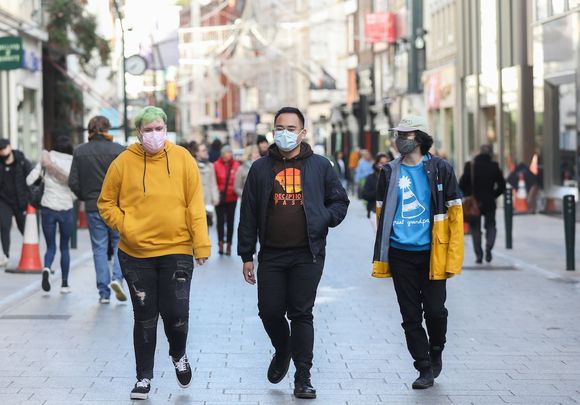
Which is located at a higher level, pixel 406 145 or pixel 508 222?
pixel 406 145

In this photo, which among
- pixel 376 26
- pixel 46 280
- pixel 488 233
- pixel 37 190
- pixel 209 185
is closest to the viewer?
pixel 46 280

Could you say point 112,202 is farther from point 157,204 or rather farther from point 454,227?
point 454,227

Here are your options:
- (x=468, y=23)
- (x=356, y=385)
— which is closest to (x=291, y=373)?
(x=356, y=385)

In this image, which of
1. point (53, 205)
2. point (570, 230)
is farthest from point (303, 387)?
point (570, 230)

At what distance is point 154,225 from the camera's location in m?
8.36

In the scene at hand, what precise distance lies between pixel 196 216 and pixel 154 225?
26 cm

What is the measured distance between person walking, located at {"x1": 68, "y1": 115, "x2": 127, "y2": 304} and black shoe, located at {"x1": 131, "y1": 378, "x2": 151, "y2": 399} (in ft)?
16.2

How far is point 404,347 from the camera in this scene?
10.8 m

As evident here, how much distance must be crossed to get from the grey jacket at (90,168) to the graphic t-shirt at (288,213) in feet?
16.8

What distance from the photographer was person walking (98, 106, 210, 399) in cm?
837

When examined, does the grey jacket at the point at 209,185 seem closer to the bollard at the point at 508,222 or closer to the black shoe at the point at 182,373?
the bollard at the point at 508,222

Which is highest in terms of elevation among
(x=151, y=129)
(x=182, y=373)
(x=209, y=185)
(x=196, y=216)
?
(x=151, y=129)

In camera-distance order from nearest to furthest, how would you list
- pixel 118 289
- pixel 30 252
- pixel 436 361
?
pixel 436 361, pixel 118 289, pixel 30 252

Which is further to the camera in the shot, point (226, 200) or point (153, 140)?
point (226, 200)
